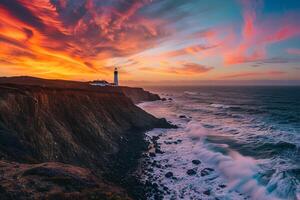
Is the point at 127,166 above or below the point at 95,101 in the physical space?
below

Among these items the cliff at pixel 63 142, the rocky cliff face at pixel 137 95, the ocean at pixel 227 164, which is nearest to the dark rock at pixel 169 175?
the ocean at pixel 227 164

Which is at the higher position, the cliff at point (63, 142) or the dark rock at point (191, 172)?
the cliff at point (63, 142)

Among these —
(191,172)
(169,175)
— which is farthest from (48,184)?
(191,172)

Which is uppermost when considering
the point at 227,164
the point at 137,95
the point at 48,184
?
the point at 48,184

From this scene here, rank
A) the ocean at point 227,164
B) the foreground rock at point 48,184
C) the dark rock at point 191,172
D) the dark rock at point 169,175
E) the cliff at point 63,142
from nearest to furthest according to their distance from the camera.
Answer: the foreground rock at point 48,184
the cliff at point 63,142
the ocean at point 227,164
the dark rock at point 169,175
the dark rock at point 191,172

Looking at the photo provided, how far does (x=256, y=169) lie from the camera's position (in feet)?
77.5

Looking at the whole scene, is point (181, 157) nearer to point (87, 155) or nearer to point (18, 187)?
point (87, 155)

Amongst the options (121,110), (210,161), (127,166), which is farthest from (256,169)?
(121,110)

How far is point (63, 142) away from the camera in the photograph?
2273cm

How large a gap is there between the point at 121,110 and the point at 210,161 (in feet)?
65.9

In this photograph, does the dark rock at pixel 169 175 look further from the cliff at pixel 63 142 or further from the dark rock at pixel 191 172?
the cliff at pixel 63 142

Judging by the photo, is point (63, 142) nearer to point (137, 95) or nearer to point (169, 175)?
point (169, 175)

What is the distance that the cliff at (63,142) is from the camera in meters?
12.5

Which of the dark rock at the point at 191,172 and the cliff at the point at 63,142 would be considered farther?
the dark rock at the point at 191,172
